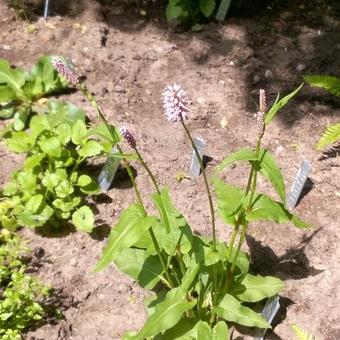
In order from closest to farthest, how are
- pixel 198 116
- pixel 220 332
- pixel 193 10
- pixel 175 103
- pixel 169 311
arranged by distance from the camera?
pixel 175 103 → pixel 169 311 → pixel 220 332 → pixel 198 116 → pixel 193 10

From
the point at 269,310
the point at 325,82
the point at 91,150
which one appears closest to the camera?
the point at 269,310

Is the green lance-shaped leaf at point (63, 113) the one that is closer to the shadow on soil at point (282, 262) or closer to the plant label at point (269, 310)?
the shadow on soil at point (282, 262)

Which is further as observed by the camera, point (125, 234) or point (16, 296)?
point (16, 296)

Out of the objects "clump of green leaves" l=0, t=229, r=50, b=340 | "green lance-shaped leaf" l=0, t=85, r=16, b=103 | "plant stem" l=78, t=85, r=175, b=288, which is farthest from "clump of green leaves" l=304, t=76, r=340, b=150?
"green lance-shaped leaf" l=0, t=85, r=16, b=103

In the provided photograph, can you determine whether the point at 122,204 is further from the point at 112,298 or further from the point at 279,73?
the point at 279,73

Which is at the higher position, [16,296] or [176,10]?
[176,10]

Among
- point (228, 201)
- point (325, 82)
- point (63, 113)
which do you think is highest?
point (325, 82)

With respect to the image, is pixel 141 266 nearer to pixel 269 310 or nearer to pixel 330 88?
pixel 269 310

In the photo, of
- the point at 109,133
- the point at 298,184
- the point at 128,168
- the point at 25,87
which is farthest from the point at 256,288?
the point at 25,87

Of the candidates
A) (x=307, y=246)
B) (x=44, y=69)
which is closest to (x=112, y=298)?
(x=307, y=246)
